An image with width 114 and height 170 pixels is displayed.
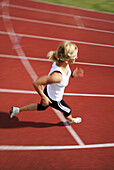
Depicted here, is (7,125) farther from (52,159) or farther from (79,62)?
(79,62)

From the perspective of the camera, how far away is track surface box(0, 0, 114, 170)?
313 centimetres

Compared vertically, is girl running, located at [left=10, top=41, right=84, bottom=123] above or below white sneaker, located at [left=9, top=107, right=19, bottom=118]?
above

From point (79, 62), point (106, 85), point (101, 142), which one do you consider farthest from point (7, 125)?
point (79, 62)

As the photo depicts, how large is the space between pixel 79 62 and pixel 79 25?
348 cm

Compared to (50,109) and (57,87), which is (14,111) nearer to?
(50,109)

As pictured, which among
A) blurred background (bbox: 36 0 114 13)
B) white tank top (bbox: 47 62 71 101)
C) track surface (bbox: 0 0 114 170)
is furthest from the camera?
blurred background (bbox: 36 0 114 13)

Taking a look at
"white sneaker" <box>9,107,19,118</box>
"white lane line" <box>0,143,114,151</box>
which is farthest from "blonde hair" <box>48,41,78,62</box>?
"white lane line" <box>0,143,114,151</box>

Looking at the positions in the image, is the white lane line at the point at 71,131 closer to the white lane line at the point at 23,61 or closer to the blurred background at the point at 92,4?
the white lane line at the point at 23,61

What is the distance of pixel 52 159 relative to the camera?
3061 millimetres

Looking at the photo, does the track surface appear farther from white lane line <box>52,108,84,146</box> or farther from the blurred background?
the blurred background

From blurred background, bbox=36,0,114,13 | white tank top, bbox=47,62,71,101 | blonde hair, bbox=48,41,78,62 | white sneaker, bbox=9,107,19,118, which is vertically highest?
blurred background, bbox=36,0,114,13

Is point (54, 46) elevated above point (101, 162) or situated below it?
above

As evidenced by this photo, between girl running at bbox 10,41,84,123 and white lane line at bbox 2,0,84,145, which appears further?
white lane line at bbox 2,0,84,145

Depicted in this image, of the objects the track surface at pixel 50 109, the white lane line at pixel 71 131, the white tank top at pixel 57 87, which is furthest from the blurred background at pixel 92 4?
the white tank top at pixel 57 87
